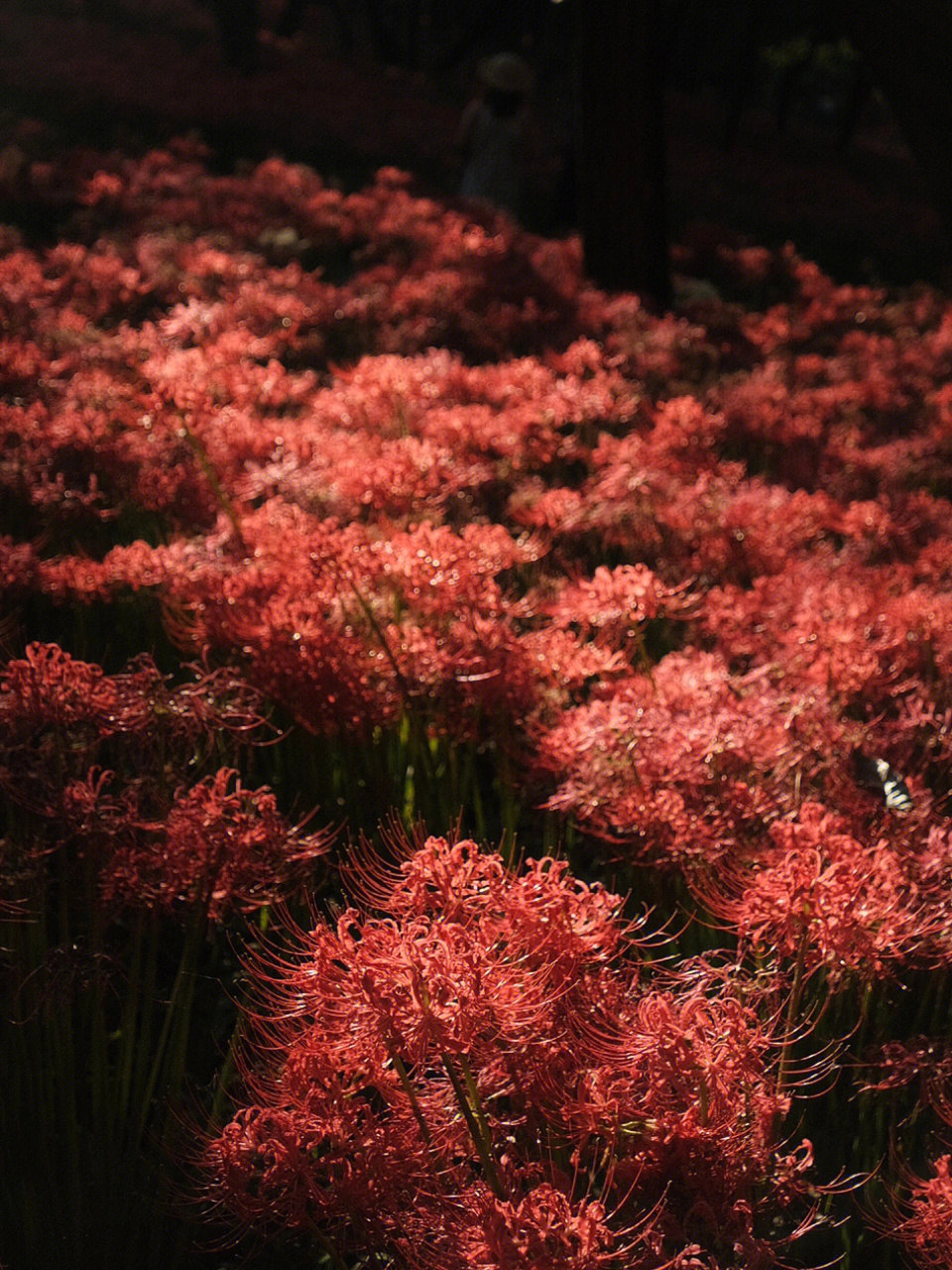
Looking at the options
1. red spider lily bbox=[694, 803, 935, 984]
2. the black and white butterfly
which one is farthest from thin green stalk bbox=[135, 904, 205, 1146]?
the black and white butterfly

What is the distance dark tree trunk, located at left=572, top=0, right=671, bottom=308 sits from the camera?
896cm

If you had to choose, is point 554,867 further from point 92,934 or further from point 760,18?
point 760,18

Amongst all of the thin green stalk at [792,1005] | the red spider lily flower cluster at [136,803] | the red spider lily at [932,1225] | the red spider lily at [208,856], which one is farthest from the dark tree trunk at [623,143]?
the red spider lily at [932,1225]

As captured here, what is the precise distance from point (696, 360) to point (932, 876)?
18.0 feet

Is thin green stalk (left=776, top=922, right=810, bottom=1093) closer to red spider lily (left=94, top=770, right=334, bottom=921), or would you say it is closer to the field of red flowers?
the field of red flowers

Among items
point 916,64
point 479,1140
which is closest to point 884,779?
point 479,1140

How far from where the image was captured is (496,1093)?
63.3 inches

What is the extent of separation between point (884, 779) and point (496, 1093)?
4.81 feet

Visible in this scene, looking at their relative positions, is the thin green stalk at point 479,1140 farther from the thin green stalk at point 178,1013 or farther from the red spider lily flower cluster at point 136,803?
the red spider lily flower cluster at point 136,803

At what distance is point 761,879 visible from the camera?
73.7 inches

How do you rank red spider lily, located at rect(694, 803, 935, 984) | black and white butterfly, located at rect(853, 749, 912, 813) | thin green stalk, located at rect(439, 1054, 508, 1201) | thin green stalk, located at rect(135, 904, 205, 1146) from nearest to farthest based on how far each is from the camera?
thin green stalk, located at rect(439, 1054, 508, 1201) → red spider lily, located at rect(694, 803, 935, 984) → thin green stalk, located at rect(135, 904, 205, 1146) → black and white butterfly, located at rect(853, 749, 912, 813)

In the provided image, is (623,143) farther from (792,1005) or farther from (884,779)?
(792,1005)

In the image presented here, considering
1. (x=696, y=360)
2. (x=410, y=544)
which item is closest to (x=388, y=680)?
(x=410, y=544)

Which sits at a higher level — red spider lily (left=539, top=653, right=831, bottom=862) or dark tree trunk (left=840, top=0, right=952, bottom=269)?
dark tree trunk (left=840, top=0, right=952, bottom=269)
